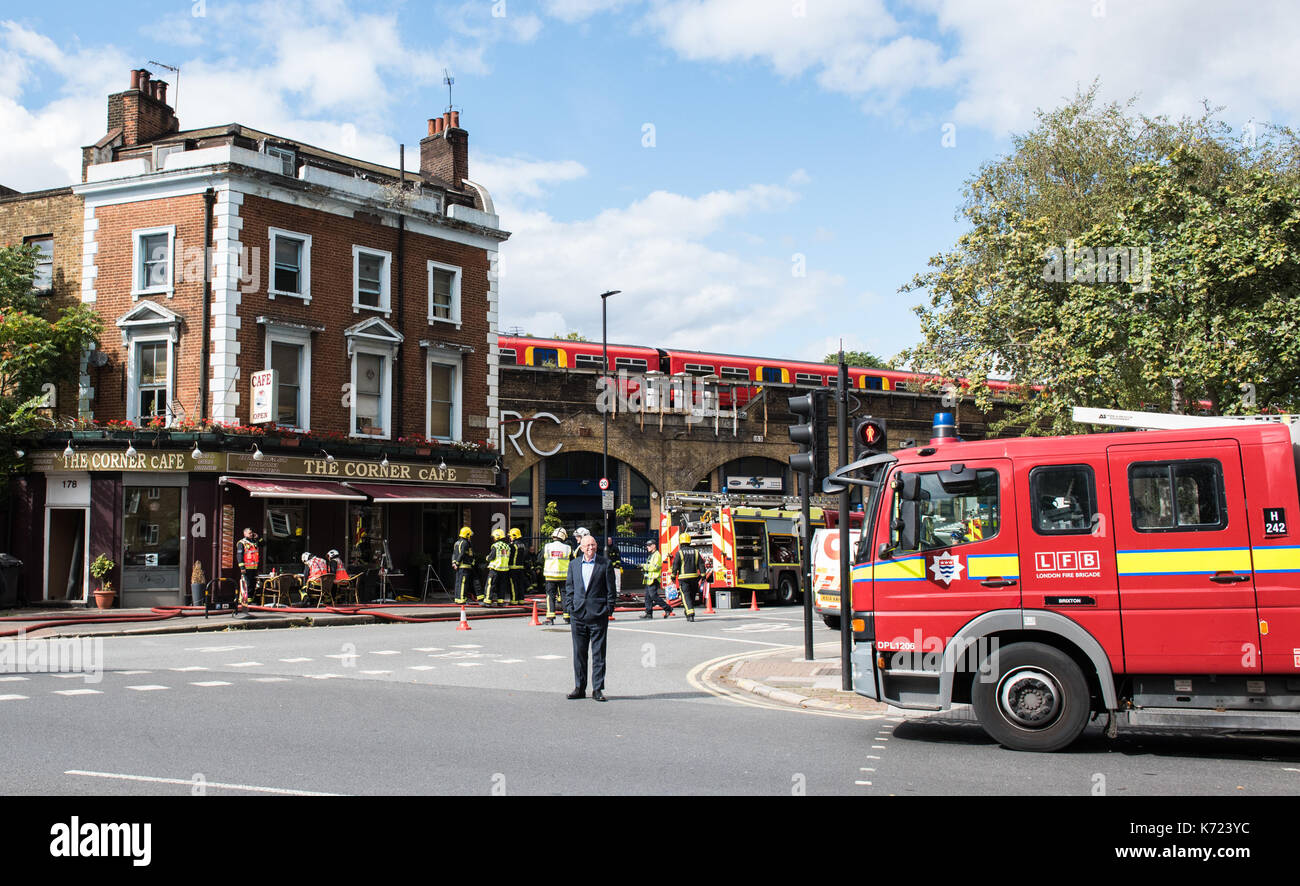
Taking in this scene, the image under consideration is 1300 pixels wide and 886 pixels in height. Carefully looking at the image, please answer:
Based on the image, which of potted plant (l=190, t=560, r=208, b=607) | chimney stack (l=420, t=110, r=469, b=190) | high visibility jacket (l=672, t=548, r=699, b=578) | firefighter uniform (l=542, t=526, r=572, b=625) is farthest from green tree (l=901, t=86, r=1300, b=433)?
potted plant (l=190, t=560, r=208, b=607)

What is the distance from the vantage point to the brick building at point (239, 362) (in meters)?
24.5

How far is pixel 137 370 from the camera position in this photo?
84.7 ft

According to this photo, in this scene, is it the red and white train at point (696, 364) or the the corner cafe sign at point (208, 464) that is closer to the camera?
the the corner cafe sign at point (208, 464)

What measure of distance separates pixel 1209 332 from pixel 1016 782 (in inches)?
595

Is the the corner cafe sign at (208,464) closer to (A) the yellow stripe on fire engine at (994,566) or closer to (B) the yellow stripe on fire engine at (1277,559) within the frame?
(A) the yellow stripe on fire engine at (994,566)

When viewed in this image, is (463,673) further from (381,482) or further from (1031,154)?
(1031,154)

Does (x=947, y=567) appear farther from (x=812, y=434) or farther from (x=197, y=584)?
(x=197, y=584)

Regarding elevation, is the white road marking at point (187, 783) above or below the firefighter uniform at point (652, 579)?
below

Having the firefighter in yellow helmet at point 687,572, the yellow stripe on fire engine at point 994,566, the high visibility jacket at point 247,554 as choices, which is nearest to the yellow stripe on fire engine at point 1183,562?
the yellow stripe on fire engine at point 994,566

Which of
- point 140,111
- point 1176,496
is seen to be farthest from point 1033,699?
point 140,111

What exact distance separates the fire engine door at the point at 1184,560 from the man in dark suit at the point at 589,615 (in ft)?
16.6

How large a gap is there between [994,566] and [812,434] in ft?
13.1
